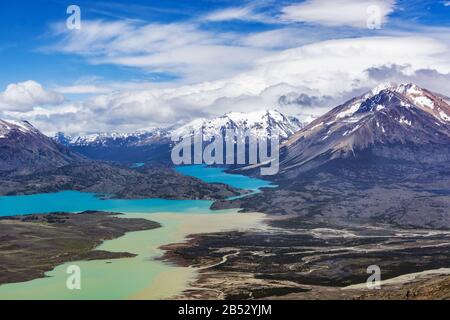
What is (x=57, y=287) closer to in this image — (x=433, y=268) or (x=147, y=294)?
(x=147, y=294)
